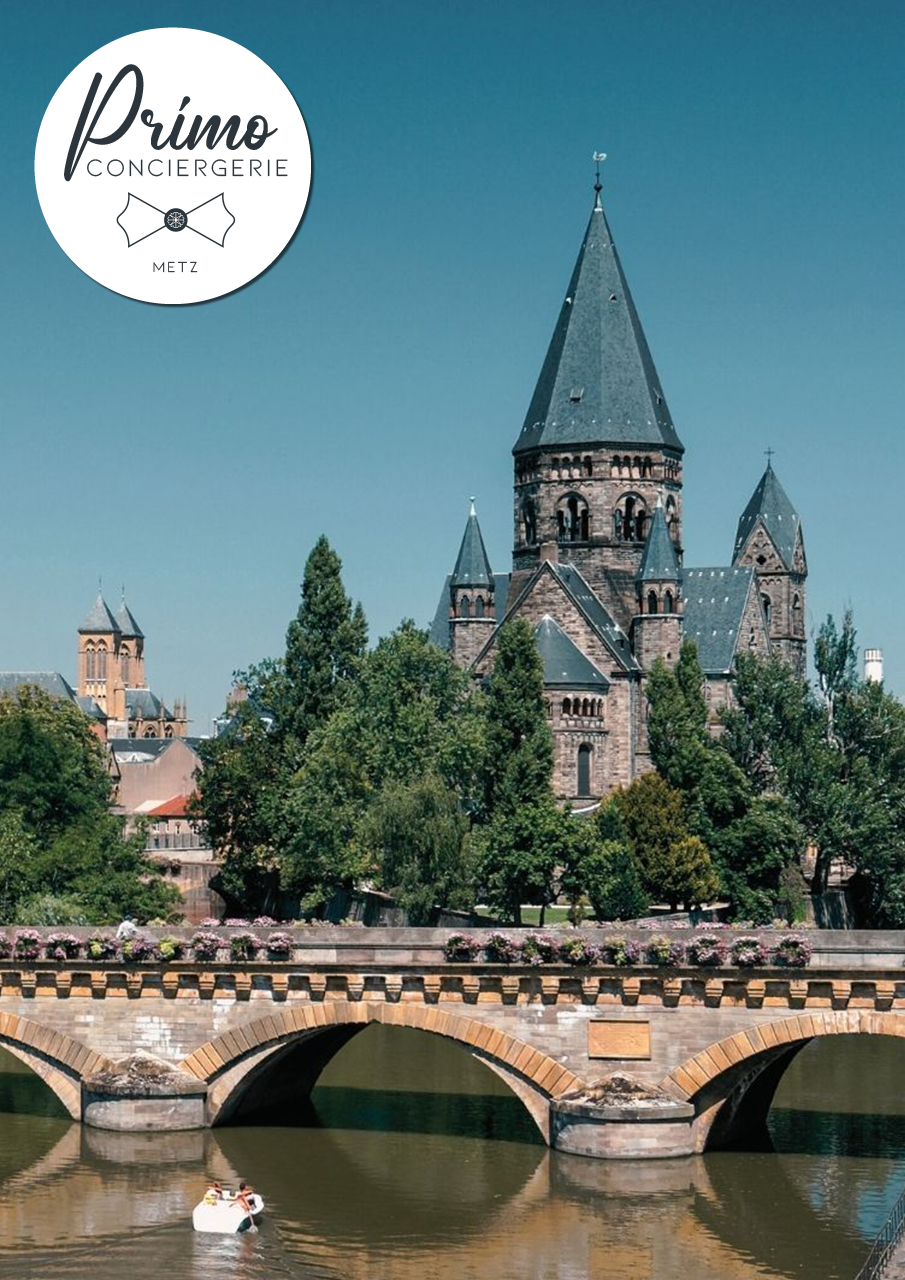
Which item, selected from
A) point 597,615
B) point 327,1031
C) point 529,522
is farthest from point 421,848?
point 529,522

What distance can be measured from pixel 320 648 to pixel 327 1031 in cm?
4729

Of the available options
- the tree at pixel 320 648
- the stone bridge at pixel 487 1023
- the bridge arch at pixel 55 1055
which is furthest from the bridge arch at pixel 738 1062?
the tree at pixel 320 648

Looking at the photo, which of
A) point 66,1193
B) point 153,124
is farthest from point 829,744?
point 153,124

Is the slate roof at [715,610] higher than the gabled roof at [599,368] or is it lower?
lower

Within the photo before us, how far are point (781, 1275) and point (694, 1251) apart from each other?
77.6 inches

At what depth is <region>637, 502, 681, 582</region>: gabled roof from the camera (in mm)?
124875

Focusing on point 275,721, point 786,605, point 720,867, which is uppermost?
point 786,605

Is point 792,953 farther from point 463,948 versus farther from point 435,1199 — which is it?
point 435,1199

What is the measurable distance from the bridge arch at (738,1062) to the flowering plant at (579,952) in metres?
2.89

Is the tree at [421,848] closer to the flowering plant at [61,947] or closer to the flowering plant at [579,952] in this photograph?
the flowering plant at [61,947]

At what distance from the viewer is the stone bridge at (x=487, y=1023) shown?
46.8 m

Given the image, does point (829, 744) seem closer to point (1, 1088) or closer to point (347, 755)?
point (347, 755)

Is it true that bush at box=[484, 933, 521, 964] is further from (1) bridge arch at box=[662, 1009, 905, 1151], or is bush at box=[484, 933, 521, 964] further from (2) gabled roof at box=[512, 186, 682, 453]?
(2) gabled roof at box=[512, 186, 682, 453]

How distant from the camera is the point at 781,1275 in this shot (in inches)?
1585
